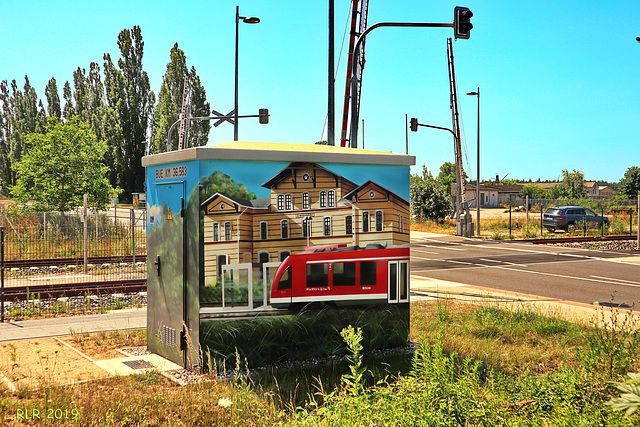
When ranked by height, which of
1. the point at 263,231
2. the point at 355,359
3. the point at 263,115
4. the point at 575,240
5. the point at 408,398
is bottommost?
the point at 575,240

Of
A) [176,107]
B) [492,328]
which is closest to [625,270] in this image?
[492,328]

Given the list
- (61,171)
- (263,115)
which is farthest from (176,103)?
(263,115)

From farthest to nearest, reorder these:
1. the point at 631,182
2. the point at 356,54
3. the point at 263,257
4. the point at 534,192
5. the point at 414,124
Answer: the point at 534,192 < the point at 631,182 < the point at 414,124 < the point at 356,54 < the point at 263,257

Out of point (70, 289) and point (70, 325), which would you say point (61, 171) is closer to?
point (70, 289)

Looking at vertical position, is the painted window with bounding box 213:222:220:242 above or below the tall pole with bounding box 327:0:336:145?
below

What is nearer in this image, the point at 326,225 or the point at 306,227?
the point at 306,227

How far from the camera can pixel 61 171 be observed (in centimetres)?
2997

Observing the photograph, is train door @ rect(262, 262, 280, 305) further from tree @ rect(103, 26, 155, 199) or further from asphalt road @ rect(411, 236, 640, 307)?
tree @ rect(103, 26, 155, 199)

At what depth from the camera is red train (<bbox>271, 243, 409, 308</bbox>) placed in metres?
7.85

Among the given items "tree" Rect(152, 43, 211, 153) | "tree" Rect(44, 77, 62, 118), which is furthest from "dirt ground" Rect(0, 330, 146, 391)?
"tree" Rect(44, 77, 62, 118)

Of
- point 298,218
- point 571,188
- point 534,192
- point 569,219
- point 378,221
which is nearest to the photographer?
point 298,218

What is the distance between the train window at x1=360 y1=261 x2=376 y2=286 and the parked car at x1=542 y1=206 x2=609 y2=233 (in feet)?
108

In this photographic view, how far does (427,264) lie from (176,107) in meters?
42.3

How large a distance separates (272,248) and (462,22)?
8223 millimetres
